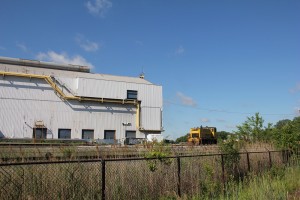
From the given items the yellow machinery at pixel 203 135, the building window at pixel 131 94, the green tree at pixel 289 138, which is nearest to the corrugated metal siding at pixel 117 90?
the building window at pixel 131 94

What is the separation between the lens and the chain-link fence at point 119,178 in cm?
711

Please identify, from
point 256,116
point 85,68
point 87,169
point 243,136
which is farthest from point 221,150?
point 85,68

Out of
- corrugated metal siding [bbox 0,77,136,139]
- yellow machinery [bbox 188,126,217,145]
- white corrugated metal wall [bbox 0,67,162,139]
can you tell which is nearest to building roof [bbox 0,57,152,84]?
white corrugated metal wall [bbox 0,67,162,139]

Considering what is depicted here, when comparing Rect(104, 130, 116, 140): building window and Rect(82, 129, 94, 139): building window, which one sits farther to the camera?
Rect(104, 130, 116, 140): building window

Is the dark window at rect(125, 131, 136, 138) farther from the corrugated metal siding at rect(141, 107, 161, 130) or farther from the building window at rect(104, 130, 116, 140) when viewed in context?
the building window at rect(104, 130, 116, 140)

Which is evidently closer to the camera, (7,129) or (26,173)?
(26,173)

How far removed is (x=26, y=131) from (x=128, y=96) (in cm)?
1594

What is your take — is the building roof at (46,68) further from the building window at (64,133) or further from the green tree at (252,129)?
the green tree at (252,129)

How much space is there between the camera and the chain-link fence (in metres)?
7.11

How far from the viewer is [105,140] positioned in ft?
149

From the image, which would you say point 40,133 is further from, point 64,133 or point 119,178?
point 119,178

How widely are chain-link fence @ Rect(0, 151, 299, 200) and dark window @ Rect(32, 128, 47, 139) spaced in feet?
112

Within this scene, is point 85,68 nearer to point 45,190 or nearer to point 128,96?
point 128,96

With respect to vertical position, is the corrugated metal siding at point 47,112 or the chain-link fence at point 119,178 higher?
the corrugated metal siding at point 47,112
